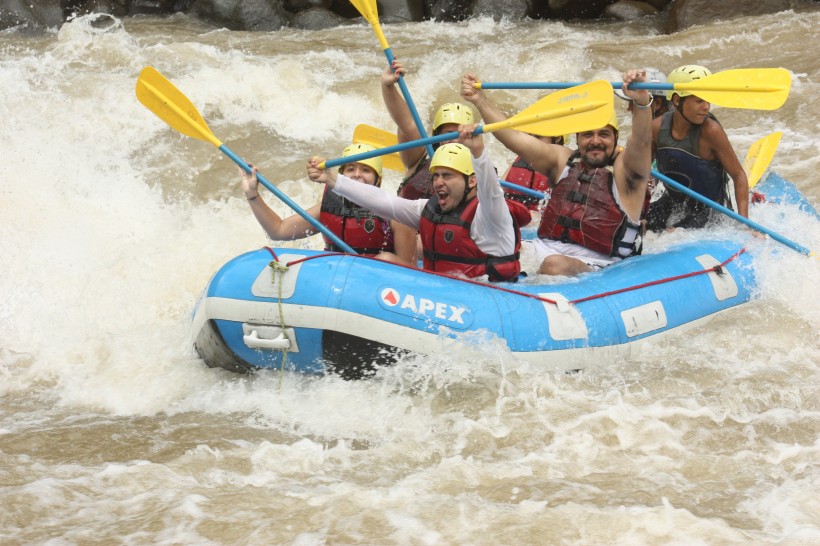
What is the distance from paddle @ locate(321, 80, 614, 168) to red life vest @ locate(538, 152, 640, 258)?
50cm

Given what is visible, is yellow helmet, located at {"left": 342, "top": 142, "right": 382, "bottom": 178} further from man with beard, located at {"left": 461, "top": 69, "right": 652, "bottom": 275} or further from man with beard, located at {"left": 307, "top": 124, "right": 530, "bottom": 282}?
man with beard, located at {"left": 461, "top": 69, "right": 652, "bottom": 275}

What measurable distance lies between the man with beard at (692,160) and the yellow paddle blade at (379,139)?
1.45 metres

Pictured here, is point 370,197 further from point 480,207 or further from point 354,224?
point 480,207

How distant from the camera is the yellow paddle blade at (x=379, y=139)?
5.23 meters

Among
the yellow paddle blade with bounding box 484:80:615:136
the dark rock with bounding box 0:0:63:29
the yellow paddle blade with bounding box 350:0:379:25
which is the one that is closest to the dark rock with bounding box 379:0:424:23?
the dark rock with bounding box 0:0:63:29

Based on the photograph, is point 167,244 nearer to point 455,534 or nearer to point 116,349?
point 116,349

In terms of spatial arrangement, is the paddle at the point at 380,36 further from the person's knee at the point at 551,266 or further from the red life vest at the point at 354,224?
the person's knee at the point at 551,266

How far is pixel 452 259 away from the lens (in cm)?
407

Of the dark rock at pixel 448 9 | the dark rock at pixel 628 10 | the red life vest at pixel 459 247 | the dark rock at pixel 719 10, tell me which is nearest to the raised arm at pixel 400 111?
the red life vest at pixel 459 247

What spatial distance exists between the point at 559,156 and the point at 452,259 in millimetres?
938

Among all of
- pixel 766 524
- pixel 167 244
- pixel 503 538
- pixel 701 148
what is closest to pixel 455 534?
pixel 503 538

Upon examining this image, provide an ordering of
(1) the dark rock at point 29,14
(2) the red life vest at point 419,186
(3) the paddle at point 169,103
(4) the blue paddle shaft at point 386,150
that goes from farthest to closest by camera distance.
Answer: (1) the dark rock at point 29,14 < (2) the red life vest at point 419,186 < (3) the paddle at point 169,103 < (4) the blue paddle shaft at point 386,150

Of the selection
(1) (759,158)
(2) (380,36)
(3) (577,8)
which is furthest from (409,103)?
(3) (577,8)

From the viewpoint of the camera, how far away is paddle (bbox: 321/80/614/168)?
3867 mm
